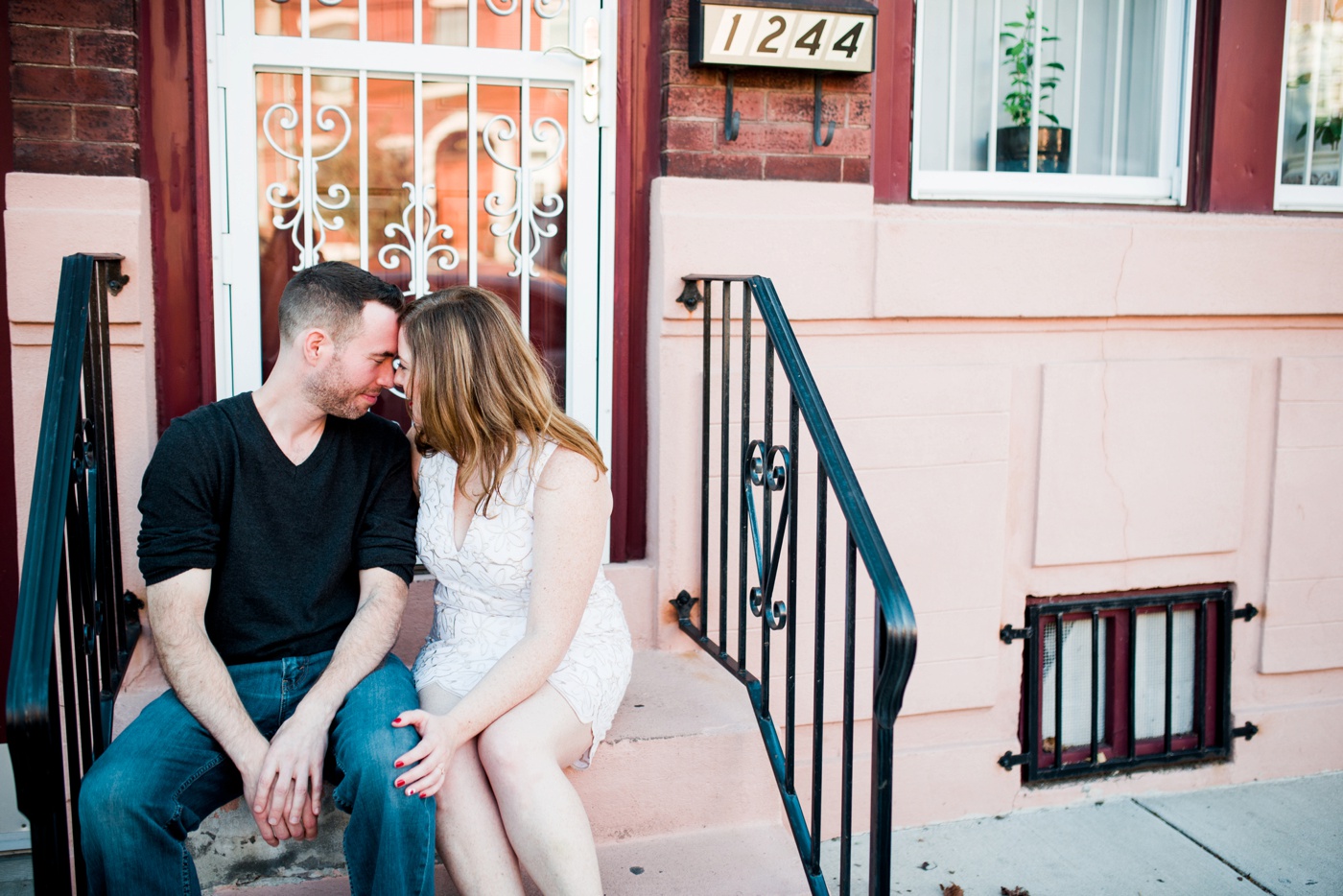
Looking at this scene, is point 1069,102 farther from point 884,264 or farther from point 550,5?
point 550,5

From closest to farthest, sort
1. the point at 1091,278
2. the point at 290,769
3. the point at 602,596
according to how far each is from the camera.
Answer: the point at 290,769
the point at 602,596
the point at 1091,278

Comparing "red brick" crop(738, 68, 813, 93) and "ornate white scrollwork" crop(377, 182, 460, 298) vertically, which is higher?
"red brick" crop(738, 68, 813, 93)

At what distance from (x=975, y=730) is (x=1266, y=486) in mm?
1253

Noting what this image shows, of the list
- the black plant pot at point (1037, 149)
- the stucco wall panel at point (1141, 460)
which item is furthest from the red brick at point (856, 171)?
the stucco wall panel at point (1141, 460)

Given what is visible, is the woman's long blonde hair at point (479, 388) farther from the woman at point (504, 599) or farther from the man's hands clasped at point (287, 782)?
the man's hands clasped at point (287, 782)

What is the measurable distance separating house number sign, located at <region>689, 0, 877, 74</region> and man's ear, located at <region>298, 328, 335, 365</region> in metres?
1.30

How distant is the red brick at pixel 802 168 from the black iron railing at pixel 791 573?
34cm

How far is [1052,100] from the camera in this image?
11.7ft

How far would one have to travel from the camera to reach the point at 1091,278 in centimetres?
336

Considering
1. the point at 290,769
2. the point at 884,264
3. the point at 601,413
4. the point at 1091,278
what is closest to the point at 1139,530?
the point at 1091,278

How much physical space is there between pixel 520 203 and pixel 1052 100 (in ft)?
5.82

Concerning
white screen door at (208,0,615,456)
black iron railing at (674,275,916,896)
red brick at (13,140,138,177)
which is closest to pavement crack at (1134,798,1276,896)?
black iron railing at (674,275,916,896)

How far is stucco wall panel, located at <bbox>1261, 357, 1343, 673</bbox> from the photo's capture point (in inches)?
140

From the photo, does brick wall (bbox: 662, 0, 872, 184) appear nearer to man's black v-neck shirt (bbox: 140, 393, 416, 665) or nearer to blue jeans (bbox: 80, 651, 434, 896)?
man's black v-neck shirt (bbox: 140, 393, 416, 665)
